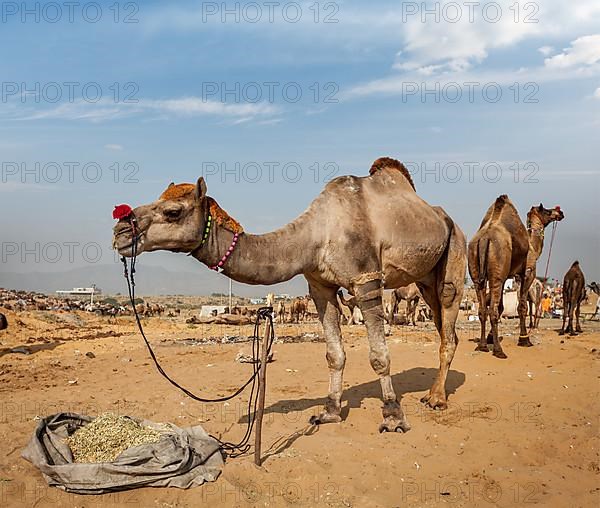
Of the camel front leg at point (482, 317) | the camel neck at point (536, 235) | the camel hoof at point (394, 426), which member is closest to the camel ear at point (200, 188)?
the camel hoof at point (394, 426)

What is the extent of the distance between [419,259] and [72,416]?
465cm

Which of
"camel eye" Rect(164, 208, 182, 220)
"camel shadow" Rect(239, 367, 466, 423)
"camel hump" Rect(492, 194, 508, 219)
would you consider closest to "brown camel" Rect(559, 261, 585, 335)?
"camel hump" Rect(492, 194, 508, 219)

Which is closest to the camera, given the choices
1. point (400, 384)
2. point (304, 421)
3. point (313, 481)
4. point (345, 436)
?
point (313, 481)

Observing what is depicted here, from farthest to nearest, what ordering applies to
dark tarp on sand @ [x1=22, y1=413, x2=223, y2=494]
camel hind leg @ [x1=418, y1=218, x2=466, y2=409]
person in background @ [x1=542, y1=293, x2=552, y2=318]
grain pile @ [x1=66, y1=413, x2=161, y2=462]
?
person in background @ [x1=542, y1=293, x2=552, y2=318] → camel hind leg @ [x1=418, y1=218, x2=466, y2=409] → grain pile @ [x1=66, y1=413, x2=161, y2=462] → dark tarp on sand @ [x1=22, y1=413, x2=223, y2=494]

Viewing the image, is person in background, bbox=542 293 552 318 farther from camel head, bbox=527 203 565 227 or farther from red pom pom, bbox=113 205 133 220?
red pom pom, bbox=113 205 133 220

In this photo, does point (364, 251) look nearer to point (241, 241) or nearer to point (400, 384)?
point (241, 241)

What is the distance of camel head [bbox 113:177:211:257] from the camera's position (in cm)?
605

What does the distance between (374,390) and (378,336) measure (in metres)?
2.57

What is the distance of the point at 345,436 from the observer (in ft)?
23.8

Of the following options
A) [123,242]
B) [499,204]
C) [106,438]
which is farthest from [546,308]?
[123,242]

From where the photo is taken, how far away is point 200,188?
20.5ft

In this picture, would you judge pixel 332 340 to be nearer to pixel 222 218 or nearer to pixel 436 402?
pixel 436 402

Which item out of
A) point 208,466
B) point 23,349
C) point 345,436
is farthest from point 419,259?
point 23,349

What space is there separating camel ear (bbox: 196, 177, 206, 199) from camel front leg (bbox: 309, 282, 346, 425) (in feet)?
7.26
